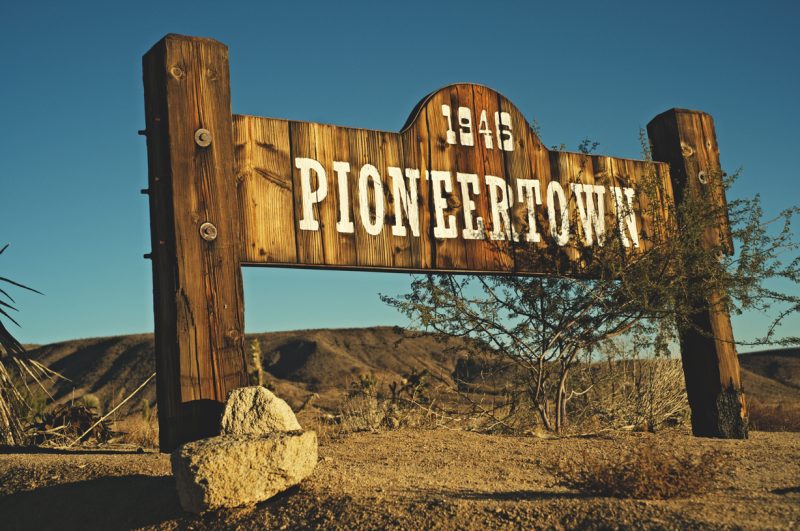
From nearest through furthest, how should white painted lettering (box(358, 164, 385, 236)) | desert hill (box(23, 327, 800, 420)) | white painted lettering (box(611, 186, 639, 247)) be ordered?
white painted lettering (box(358, 164, 385, 236)), white painted lettering (box(611, 186, 639, 247)), desert hill (box(23, 327, 800, 420))

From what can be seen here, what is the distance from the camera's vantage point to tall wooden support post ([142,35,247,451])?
564cm

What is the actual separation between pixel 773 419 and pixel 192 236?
11397mm

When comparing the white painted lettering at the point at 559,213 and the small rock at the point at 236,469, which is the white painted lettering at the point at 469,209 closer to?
the white painted lettering at the point at 559,213

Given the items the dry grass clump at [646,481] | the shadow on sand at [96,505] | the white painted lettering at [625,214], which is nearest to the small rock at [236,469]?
the shadow on sand at [96,505]

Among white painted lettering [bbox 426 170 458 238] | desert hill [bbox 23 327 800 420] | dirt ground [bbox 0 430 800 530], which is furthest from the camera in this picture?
desert hill [bbox 23 327 800 420]

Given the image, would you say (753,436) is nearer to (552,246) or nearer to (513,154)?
(552,246)

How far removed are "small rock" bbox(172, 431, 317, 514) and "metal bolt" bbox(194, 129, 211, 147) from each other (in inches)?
89.4

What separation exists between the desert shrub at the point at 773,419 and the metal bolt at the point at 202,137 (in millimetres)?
9700

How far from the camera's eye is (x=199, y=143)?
5.99 meters

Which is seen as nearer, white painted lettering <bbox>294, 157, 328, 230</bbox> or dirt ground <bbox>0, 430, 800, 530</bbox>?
dirt ground <bbox>0, 430, 800, 530</bbox>

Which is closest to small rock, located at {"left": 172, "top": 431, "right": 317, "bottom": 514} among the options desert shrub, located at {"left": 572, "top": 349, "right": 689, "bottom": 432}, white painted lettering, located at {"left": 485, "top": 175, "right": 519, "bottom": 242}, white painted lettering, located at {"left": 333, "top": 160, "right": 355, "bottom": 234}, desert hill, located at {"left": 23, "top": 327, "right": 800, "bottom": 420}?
white painted lettering, located at {"left": 333, "top": 160, "right": 355, "bottom": 234}

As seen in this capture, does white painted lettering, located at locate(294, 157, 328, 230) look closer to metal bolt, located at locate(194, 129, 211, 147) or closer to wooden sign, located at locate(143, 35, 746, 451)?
wooden sign, located at locate(143, 35, 746, 451)

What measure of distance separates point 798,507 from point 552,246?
12.4 feet

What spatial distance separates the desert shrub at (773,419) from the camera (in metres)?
12.9
